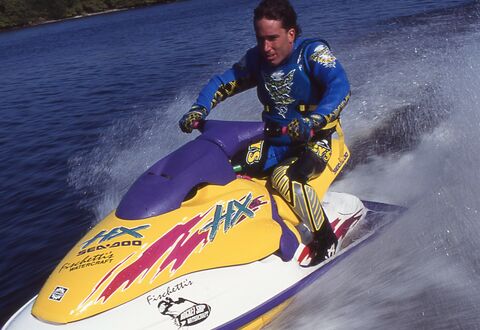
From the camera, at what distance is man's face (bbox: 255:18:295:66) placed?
2.90 meters

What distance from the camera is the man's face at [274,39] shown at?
9.52 feet

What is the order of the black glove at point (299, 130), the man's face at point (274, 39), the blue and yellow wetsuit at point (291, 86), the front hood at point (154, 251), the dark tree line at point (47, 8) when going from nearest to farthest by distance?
1. the front hood at point (154, 251)
2. the black glove at point (299, 130)
3. the man's face at point (274, 39)
4. the blue and yellow wetsuit at point (291, 86)
5. the dark tree line at point (47, 8)

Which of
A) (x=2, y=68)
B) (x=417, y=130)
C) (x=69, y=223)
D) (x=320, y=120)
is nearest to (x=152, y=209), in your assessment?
(x=320, y=120)

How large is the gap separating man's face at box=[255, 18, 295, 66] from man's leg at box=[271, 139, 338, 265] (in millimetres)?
654

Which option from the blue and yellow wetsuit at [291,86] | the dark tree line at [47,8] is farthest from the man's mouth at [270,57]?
the dark tree line at [47,8]

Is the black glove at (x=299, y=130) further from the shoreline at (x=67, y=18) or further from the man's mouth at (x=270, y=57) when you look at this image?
the shoreline at (x=67, y=18)

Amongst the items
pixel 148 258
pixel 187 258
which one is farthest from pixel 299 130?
pixel 148 258

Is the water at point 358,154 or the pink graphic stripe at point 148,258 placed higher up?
the pink graphic stripe at point 148,258

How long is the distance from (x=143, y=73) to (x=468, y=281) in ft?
36.1

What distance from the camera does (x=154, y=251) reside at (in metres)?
2.47

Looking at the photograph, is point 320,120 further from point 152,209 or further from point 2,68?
point 2,68

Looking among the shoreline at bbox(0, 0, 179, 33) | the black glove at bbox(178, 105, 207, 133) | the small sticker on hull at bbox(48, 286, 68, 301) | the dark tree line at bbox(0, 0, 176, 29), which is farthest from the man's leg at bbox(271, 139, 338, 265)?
the dark tree line at bbox(0, 0, 176, 29)

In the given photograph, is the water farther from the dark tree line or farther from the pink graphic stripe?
the dark tree line

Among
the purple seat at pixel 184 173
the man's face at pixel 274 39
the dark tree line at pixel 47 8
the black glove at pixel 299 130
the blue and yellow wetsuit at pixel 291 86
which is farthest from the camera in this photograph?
the dark tree line at pixel 47 8
